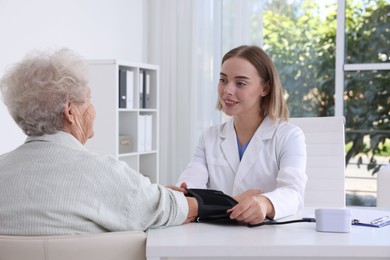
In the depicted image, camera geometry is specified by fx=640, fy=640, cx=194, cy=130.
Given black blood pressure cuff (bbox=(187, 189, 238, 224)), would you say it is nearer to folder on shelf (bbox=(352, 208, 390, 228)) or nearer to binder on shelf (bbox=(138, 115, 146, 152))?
folder on shelf (bbox=(352, 208, 390, 228))

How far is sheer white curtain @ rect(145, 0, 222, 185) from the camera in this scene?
17.6 feet

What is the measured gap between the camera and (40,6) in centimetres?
394

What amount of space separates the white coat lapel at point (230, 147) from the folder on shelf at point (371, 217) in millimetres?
536

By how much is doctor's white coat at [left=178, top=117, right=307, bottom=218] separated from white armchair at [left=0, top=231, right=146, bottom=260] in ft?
3.15

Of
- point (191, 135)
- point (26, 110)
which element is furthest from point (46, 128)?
point (191, 135)

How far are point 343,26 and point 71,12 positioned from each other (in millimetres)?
2226

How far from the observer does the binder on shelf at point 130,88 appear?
439 centimetres

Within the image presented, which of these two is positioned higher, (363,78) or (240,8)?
(240,8)

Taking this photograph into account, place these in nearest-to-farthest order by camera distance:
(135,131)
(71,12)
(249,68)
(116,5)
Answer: (249,68)
(71,12)
(135,131)
(116,5)

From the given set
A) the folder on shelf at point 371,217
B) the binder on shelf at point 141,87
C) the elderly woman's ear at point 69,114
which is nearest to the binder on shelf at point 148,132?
the binder on shelf at point 141,87

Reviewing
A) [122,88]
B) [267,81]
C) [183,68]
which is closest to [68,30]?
[122,88]

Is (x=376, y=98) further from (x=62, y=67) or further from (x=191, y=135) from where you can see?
(x=62, y=67)

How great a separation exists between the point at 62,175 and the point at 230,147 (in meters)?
1.08

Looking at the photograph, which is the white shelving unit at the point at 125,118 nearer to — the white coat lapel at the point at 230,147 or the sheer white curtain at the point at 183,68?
the sheer white curtain at the point at 183,68
